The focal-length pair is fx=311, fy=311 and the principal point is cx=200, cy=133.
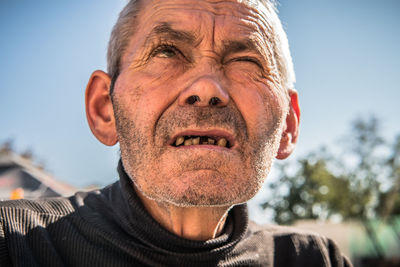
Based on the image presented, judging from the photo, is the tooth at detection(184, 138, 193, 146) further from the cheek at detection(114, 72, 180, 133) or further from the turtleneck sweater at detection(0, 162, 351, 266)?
the turtleneck sweater at detection(0, 162, 351, 266)

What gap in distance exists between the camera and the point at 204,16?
5.36 feet

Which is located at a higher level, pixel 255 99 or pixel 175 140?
pixel 255 99

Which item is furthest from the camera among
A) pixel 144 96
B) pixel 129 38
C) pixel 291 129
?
pixel 291 129

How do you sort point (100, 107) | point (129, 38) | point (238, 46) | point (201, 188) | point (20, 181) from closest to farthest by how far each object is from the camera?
point (201, 188) → point (238, 46) → point (129, 38) → point (100, 107) → point (20, 181)

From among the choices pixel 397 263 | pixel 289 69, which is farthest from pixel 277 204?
pixel 289 69

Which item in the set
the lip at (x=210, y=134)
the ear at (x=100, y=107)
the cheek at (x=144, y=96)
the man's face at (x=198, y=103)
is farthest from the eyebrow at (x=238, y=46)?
the ear at (x=100, y=107)

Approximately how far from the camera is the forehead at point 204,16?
160 centimetres

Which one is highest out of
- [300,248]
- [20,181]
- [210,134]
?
[210,134]

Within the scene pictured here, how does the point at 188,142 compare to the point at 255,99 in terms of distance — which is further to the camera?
the point at 255,99

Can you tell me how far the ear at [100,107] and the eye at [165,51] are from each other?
1.45 feet

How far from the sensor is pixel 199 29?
5.20 ft

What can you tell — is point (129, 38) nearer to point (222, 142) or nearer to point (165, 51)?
point (165, 51)

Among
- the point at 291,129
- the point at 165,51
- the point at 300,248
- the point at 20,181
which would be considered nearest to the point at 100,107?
the point at 165,51

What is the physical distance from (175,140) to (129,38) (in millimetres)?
769
